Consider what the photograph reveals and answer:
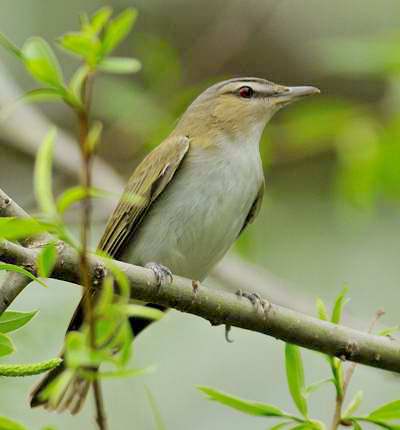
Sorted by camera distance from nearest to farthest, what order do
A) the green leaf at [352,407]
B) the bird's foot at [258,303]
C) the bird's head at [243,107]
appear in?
the green leaf at [352,407] < the bird's foot at [258,303] < the bird's head at [243,107]

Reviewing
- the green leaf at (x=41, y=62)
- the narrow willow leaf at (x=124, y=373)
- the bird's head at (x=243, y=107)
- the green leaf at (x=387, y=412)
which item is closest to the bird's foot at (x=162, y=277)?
the green leaf at (x=387, y=412)

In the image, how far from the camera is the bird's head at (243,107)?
4547 millimetres

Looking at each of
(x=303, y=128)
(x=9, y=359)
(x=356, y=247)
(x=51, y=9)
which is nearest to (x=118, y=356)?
(x=9, y=359)

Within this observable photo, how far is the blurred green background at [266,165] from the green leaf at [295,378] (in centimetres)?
38

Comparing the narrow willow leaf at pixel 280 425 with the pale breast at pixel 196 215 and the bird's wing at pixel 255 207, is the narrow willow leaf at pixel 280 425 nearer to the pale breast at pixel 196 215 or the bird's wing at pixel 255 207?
the pale breast at pixel 196 215

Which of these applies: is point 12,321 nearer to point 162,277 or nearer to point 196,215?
point 162,277

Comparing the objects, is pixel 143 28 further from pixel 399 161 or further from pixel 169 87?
pixel 399 161

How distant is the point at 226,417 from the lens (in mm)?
5812

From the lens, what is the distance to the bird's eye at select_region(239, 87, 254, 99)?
4.69 metres

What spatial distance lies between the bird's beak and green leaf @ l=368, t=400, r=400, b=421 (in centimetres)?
243

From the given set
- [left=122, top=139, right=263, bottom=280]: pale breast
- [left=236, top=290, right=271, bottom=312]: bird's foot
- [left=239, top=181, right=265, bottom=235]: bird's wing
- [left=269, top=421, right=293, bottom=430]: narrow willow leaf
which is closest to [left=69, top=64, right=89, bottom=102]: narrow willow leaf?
[left=269, top=421, right=293, bottom=430]: narrow willow leaf

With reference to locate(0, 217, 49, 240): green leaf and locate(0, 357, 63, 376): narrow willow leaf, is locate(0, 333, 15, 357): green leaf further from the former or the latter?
locate(0, 217, 49, 240): green leaf

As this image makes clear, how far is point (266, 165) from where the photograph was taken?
4.93 metres

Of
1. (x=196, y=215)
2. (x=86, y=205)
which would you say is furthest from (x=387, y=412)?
(x=196, y=215)
